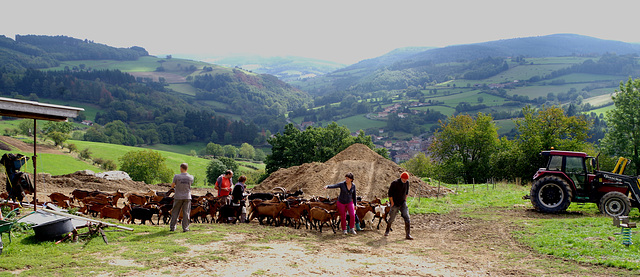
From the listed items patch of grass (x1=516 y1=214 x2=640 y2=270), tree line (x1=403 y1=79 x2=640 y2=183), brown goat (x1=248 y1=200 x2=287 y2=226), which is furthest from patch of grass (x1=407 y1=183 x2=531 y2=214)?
tree line (x1=403 y1=79 x2=640 y2=183)

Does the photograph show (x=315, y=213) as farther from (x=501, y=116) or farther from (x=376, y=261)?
(x=501, y=116)

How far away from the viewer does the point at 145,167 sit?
60.1 metres

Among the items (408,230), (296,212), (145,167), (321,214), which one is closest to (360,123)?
(145,167)

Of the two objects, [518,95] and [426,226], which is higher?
[518,95]

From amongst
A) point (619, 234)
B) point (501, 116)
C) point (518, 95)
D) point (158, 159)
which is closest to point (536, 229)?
point (619, 234)

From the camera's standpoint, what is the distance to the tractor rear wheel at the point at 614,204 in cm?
1535

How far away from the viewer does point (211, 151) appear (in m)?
122

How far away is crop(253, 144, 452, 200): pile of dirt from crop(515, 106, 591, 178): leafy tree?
710 inches

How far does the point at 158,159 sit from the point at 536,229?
185 ft

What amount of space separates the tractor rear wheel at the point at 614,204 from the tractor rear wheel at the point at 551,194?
3.84ft

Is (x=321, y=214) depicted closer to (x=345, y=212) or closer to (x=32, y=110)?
(x=345, y=212)

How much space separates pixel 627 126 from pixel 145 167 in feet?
187

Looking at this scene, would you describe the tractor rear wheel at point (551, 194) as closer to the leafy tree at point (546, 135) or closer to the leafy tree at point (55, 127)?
the leafy tree at point (546, 135)

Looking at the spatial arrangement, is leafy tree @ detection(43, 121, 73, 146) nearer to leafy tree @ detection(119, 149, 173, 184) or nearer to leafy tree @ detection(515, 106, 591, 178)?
leafy tree @ detection(119, 149, 173, 184)
